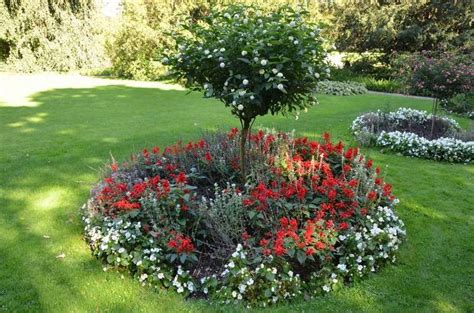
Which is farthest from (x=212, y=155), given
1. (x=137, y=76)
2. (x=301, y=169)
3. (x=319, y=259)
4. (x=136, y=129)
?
(x=137, y=76)

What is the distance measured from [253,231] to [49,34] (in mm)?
18942

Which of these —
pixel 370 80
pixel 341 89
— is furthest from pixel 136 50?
pixel 370 80

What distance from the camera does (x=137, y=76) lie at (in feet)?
61.4

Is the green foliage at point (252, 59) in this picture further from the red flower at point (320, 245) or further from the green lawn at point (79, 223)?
the green lawn at point (79, 223)

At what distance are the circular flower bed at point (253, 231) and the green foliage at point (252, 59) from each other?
2.74 feet

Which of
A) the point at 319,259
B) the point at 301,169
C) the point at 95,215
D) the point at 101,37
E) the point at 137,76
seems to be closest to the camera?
the point at 319,259

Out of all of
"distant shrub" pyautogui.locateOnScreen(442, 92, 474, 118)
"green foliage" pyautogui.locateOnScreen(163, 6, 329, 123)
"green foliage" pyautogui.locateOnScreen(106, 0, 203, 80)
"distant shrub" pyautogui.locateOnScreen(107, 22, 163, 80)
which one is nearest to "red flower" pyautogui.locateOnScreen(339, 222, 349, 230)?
"green foliage" pyautogui.locateOnScreen(163, 6, 329, 123)

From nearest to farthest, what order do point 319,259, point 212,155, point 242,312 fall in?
point 242,312
point 319,259
point 212,155

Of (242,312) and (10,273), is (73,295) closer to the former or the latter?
(10,273)

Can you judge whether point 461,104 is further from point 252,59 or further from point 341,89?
point 252,59

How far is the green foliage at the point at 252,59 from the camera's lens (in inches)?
141

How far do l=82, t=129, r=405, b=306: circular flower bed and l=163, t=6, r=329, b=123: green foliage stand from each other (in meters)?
0.83

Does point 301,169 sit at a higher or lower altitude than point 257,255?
higher

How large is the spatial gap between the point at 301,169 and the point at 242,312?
1.73 meters
